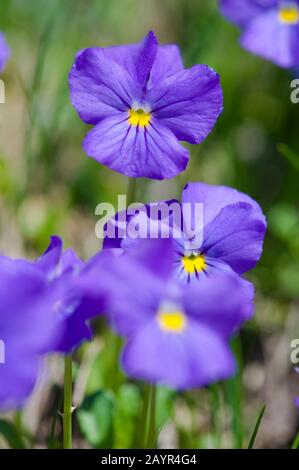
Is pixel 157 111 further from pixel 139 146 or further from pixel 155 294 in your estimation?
pixel 155 294

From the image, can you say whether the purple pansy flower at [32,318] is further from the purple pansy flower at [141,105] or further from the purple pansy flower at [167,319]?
the purple pansy flower at [141,105]

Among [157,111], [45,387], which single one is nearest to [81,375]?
[45,387]

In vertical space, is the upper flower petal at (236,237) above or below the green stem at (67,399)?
above

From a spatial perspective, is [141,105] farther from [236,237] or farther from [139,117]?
[236,237]

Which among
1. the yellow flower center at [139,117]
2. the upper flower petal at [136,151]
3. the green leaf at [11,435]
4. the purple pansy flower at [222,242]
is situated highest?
the yellow flower center at [139,117]

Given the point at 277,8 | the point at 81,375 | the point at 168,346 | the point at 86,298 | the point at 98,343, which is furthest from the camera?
the point at 277,8

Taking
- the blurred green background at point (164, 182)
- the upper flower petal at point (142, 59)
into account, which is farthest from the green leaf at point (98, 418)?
the upper flower petal at point (142, 59)

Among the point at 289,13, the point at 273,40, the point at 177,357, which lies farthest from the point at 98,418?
the point at 289,13
